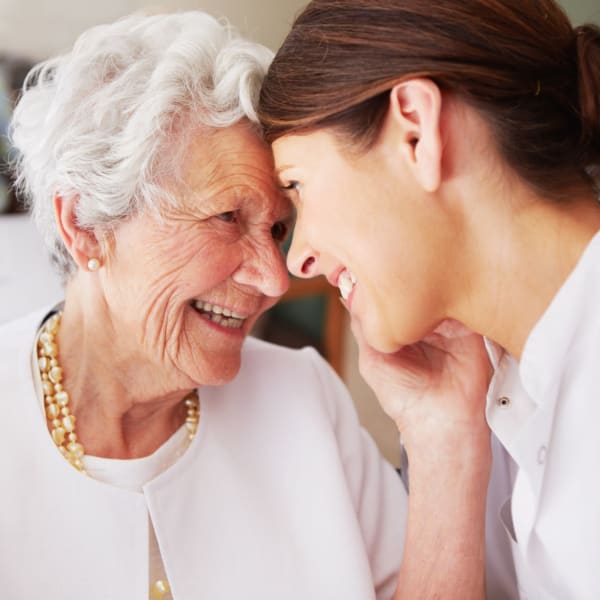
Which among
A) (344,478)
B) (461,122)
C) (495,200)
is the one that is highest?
(461,122)

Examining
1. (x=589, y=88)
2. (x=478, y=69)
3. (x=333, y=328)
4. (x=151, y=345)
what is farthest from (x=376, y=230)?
(x=333, y=328)

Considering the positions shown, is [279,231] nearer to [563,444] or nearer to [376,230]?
[376,230]

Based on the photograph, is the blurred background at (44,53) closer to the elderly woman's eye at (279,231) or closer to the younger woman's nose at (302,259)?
the elderly woman's eye at (279,231)

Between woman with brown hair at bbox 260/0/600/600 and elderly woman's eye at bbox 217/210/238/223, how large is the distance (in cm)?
17

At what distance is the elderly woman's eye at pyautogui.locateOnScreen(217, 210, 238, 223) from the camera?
1.44 m

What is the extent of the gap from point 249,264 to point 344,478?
507 mm

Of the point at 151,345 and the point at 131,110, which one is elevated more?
the point at 131,110

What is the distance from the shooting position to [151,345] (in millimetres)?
1426

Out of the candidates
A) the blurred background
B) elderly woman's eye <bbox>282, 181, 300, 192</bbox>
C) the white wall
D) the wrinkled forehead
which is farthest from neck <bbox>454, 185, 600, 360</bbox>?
the white wall

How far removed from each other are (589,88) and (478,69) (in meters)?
0.19

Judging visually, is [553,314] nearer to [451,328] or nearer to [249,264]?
[451,328]

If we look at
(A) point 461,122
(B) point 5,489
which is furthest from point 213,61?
(B) point 5,489

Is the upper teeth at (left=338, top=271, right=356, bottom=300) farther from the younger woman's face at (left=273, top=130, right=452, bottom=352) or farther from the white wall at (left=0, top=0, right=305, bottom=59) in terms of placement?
the white wall at (left=0, top=0, right=305, bottom=59)

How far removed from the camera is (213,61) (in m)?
1.43
